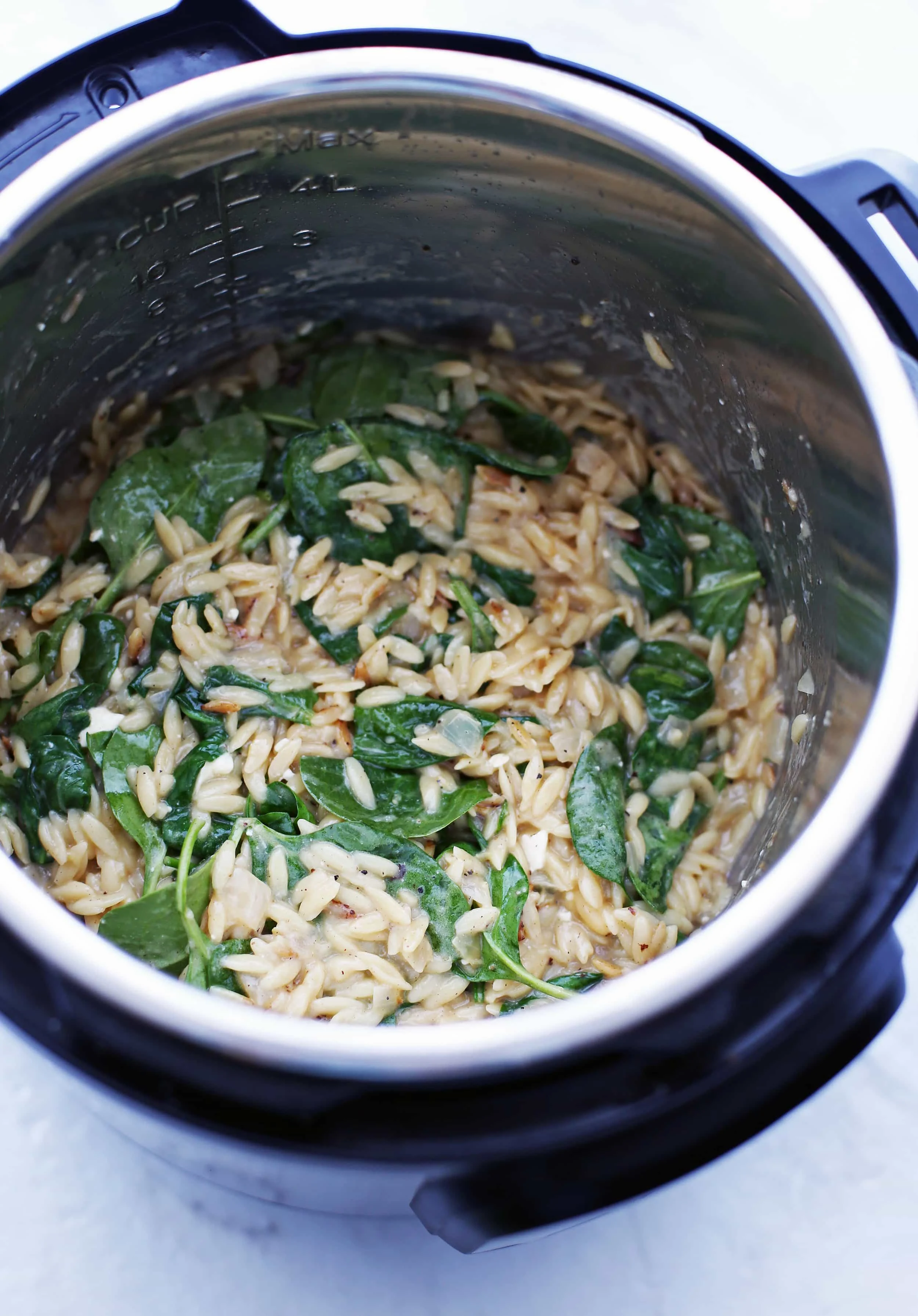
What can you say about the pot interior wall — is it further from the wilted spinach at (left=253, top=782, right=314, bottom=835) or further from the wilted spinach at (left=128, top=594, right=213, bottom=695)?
the wilted spinach at (left=253, top=782, right=314, bottom=835)

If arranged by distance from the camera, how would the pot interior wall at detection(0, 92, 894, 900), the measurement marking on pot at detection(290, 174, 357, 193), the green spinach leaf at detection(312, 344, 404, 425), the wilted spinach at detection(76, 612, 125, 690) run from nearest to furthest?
the pot interior wall at detection(0, 92, 894, 900)
the measurement marking on pot at detection(290, 174, 357, 193)
the wilted spinach at detection(76, 612, 125, 690)
the green spinach leaf at detection(312, 344, 404, 425)

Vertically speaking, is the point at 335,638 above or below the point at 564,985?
above

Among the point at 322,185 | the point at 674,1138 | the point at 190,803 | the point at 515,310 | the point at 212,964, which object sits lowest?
the point at 674,1138

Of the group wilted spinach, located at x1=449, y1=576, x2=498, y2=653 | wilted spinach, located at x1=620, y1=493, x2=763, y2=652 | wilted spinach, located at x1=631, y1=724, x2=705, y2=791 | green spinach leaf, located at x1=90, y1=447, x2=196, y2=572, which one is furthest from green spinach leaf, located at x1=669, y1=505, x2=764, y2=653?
green spinach leaf, located at x1=90, y1=447, x2=196, y2=572

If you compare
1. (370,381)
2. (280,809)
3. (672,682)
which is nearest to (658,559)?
(672,682)

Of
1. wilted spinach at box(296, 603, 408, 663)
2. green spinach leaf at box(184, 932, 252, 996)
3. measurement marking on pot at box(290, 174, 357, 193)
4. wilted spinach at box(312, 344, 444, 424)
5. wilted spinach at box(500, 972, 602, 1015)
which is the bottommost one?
wilted spinach at box(500, 972, 602, 1015)

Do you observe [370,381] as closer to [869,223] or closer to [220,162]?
[220,162]

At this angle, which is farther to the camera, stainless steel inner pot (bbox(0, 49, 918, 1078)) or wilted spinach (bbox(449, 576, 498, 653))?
wilted spinach (bbox(449, 576, 498, 653))

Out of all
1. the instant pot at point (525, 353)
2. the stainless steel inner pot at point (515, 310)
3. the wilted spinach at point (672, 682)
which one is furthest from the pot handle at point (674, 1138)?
the wilted spinach at point (672, 682)
